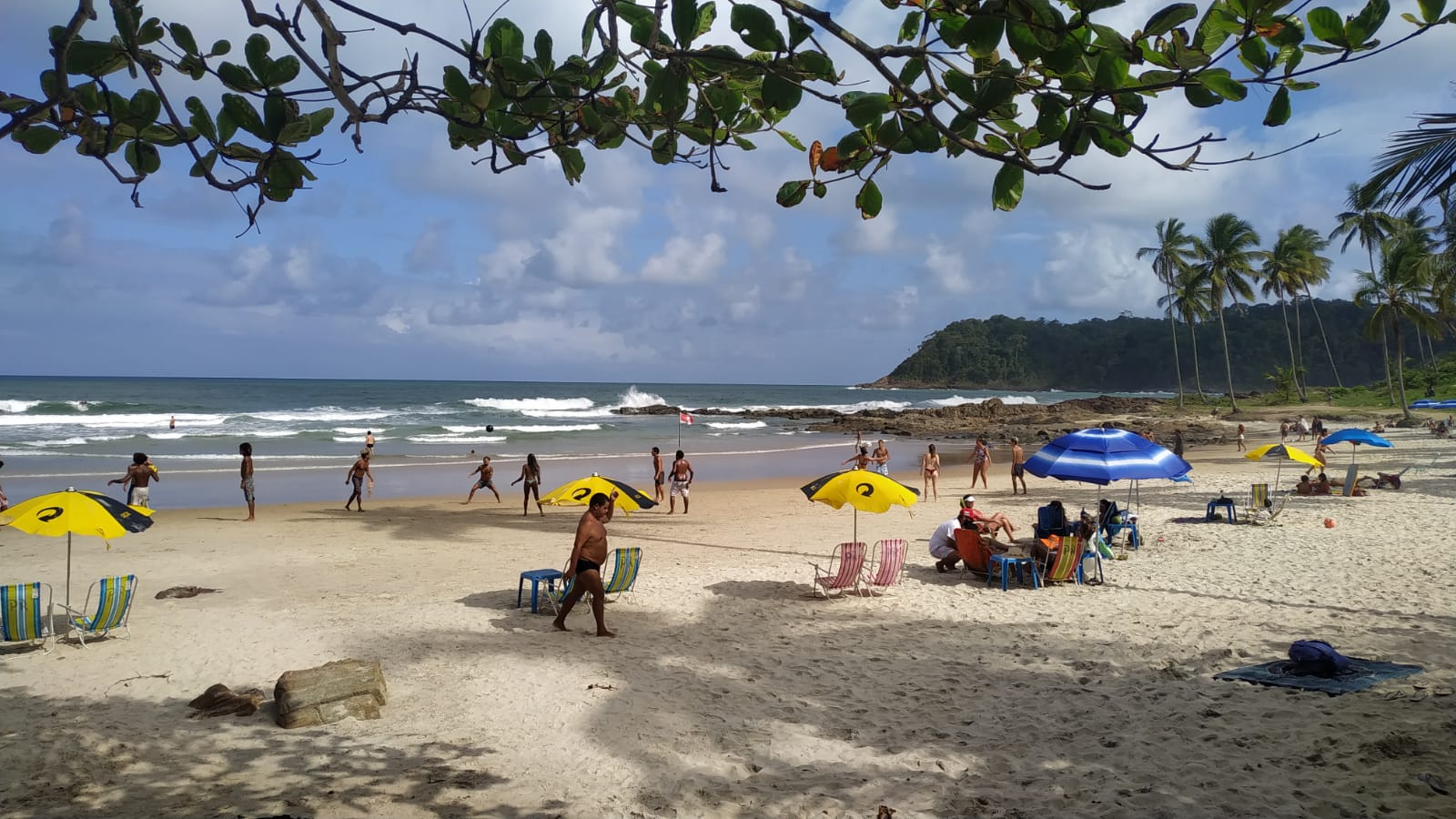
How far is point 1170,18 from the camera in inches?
77.2

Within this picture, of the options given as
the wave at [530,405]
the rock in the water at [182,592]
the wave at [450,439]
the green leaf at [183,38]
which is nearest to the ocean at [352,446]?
the wave at [450,439]

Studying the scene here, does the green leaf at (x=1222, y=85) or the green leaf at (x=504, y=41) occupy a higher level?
the green leaf at (x=504, y=41)

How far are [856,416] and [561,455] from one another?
1042 inches

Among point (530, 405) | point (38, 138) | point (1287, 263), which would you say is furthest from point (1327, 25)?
point (530, 405)

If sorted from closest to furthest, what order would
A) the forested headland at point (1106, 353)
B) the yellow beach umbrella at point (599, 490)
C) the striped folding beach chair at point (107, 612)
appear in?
1. the striped folding beach chair at point (107, 612)
2. the yellow beach umbrella at point (599, 490)
3. the forested headland at point (1106, 353)

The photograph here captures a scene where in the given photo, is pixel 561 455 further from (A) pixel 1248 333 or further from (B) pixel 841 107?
(A) pixel 1248 333

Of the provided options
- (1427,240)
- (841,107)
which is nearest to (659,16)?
(841,107)

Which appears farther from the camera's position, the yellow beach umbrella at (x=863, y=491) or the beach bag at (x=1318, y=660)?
the yellow beach umbrella at (x=863, y=491)

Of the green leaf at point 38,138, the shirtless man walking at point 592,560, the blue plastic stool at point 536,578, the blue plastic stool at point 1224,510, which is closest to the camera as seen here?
the green leaf at point 38,138

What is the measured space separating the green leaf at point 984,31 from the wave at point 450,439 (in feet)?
110

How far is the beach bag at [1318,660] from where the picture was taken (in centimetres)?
560

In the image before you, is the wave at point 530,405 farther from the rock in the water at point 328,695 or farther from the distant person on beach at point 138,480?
the rock in the water at point 328,695

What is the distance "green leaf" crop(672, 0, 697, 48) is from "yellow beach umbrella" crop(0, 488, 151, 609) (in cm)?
674

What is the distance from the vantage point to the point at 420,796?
4273 millimetres
